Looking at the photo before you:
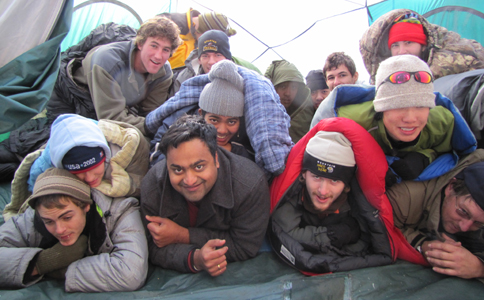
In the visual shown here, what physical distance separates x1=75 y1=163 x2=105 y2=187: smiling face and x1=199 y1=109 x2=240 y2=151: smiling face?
69cm

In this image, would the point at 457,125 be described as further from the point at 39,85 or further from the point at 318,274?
the point at 39,85

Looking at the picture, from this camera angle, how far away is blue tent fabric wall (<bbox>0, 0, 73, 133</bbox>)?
1.71 meters

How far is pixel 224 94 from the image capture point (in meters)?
1.83

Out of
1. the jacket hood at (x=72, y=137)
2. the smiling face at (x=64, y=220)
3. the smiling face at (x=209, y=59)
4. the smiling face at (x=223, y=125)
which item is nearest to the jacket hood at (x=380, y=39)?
the smiling face at (x=209, y=59)

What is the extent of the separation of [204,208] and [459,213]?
1.35 meters

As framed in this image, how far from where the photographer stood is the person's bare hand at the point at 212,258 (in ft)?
4.86

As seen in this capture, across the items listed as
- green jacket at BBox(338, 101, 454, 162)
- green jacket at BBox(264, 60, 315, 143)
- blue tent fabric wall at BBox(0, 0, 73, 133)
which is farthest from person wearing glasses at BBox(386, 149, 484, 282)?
blue tent fabric wall at BBox(0, 0, 73, 133)

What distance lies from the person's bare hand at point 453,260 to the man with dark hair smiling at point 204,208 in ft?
2.89

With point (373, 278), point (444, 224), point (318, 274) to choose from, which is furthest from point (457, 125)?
point (318, 274)

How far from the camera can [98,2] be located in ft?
11.4

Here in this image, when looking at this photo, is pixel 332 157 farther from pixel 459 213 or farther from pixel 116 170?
pixel 116 170

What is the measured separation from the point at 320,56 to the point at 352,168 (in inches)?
131

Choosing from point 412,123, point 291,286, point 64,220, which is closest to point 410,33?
point 412,123

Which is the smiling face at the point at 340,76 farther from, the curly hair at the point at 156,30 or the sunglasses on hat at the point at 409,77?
the curly hair at the point at 156,30
